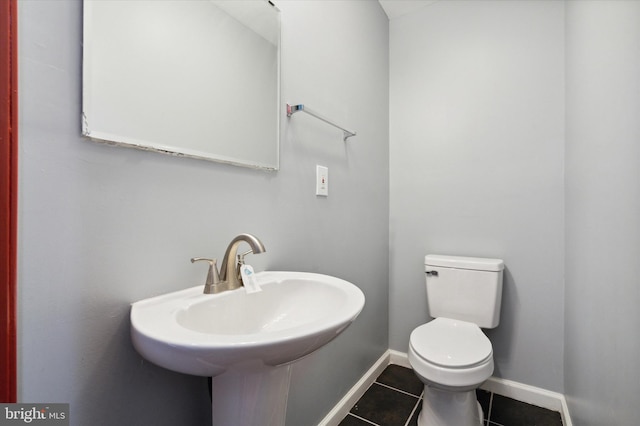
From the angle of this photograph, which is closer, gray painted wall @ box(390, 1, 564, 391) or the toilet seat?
the toilet seat

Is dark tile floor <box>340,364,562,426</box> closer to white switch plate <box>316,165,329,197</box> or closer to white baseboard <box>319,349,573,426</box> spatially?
white baseboard <box>319,349,573,426</box>

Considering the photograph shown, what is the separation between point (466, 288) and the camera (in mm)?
1532

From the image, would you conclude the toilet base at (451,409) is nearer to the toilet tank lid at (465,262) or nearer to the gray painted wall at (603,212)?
the gray painted wall at (603,212)

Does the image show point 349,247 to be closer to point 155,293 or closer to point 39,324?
point 155,293

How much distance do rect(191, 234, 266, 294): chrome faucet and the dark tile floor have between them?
1090 millimetres

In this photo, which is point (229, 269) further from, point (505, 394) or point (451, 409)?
point (505, 394)

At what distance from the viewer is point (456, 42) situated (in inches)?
68.9

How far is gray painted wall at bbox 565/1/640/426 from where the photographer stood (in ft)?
2.32

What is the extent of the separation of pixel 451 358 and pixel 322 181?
36.9 inches

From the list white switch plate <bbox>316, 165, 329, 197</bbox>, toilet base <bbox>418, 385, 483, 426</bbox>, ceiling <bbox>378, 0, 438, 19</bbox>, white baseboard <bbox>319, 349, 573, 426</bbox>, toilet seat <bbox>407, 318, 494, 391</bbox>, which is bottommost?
white baseboard <bbox>319, 349, 573, 426</bbox>

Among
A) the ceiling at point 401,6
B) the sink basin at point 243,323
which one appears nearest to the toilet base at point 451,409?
the sink basin at point 243,323

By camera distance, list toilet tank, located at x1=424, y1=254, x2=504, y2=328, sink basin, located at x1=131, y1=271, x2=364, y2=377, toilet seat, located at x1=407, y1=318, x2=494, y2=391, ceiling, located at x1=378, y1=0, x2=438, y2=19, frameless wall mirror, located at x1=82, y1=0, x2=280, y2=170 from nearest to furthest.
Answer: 1. sink basin, located at x1=131, y1=271, x2=364, y2=377
2. frameless wall mirror, located at x1=82, y1=0, x2=280, y2=170
3. toilet seat, located at x1=407, y1=318, x2=494, y2=391
4. toilet tank, located at x1=424, y1=254, x2=504, y2=328
5. ceiling, located at x1=378, y1=0, x2=438, y2=19

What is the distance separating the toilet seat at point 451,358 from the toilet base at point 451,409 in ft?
0.50

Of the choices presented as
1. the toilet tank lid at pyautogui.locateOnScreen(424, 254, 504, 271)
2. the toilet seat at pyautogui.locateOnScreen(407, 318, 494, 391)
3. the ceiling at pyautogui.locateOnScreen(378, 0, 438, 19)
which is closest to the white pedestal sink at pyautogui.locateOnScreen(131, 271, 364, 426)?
the toilet seat at pyautogui.locateOnScreen(407, 318, 494, 391)
